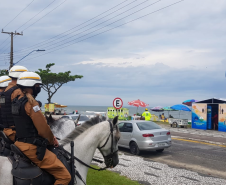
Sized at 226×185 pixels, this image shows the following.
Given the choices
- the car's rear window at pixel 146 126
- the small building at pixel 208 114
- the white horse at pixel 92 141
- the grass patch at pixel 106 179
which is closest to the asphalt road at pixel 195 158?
the car's rear window at pixel 146 126

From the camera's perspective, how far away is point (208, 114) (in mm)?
27328

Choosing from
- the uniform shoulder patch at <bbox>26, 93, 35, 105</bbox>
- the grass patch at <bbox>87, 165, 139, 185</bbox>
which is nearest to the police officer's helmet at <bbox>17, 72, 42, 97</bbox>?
the uniform shoulder patch at <bbox>26, 93, 35, 105</bbox>

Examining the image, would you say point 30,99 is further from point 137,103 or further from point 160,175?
point 137,103

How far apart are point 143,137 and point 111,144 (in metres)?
8.34

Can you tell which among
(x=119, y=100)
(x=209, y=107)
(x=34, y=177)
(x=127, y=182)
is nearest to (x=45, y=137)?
(x=34, y=177)

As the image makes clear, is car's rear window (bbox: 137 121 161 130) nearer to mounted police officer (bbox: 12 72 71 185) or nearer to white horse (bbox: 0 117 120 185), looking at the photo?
white horse (bbox: 0 117 120 185)

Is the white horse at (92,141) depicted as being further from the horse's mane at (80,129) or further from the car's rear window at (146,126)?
the car's rear window at (146,126)

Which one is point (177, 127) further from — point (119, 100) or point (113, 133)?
point (113, 133)

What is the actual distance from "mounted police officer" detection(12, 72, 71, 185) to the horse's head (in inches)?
41.6

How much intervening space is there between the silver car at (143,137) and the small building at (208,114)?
1424cm

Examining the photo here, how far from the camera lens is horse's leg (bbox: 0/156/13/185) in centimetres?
385

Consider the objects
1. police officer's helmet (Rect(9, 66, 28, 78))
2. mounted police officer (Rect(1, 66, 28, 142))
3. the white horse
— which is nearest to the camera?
mounted police officer (Rect(1, 66, 28, 142))

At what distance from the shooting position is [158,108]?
159ft

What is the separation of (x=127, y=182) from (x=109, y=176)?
0.71 metres
